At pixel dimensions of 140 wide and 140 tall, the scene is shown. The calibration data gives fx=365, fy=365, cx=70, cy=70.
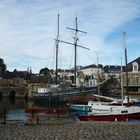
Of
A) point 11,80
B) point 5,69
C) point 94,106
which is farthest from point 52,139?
point 5,69

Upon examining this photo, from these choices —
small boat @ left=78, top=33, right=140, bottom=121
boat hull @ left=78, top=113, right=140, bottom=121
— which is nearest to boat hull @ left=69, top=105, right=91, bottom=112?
small boat @ left=78, top=33, right=140, bottom=121

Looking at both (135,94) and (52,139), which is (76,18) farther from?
(52,139)

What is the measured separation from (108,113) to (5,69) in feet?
458

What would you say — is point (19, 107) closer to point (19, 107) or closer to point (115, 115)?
point (19, 107)

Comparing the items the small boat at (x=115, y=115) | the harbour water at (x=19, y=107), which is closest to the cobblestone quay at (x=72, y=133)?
the small boat at (x=115, y=115)

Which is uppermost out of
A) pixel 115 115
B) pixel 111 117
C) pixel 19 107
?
pixel 115 115

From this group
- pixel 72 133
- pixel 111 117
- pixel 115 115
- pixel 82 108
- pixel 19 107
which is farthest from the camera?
pixel 19 107

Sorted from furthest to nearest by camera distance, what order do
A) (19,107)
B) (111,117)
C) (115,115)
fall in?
(19,107)
(115,115)
(111,117)

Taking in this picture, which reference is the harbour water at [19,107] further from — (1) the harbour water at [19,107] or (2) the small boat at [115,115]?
(2) the small boat at [115,115]

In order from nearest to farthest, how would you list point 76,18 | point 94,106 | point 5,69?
point 94,106, point 76,18, point 5,69

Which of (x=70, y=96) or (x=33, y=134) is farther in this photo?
(x=70, y=96)

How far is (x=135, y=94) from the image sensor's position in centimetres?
8950

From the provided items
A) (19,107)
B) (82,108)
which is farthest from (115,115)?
(19,107)

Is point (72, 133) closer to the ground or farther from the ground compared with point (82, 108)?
closer to the ground
